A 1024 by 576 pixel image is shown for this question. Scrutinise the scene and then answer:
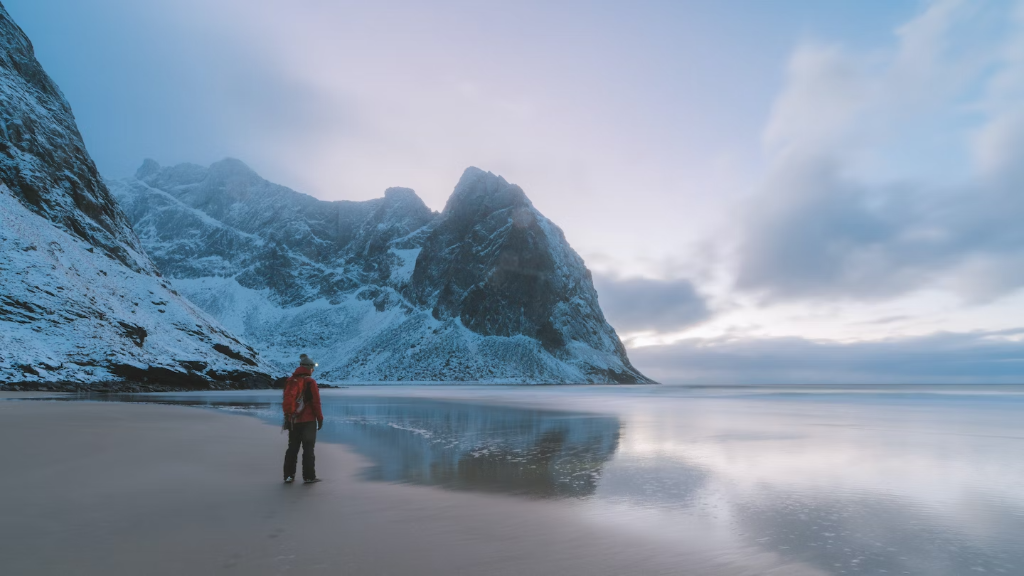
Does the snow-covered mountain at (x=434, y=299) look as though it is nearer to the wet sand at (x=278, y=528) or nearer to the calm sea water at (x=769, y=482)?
the calm sea water at (x=769, y=482)

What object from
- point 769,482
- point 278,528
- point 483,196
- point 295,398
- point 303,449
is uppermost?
point 483,196

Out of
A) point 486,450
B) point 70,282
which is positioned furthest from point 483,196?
point 486,450

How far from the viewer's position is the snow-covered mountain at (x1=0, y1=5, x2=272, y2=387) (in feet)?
170

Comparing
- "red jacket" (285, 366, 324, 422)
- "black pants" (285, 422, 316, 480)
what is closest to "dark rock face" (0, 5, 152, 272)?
"red jacket" (285, 366, 324, 422)

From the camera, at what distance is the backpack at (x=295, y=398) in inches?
447

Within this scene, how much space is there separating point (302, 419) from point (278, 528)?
14.1ft

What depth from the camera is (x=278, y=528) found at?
7.40 meters

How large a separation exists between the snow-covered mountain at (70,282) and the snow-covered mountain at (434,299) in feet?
240

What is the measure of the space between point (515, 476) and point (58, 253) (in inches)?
2884

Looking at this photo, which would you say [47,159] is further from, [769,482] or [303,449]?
[769,482]

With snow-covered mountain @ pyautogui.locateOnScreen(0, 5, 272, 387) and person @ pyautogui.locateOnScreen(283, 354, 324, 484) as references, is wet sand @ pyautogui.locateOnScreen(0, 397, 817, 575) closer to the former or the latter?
person @ pyautogui.locateOnScreen(283, 354, 324, 484)

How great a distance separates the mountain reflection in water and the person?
4.59 ft

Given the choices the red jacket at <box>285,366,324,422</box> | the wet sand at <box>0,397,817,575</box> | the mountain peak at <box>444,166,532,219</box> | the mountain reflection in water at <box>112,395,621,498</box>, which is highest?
the mountain peak at <box>444,166,532,219</box>

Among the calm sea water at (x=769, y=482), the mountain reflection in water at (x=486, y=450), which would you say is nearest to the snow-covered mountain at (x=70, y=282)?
the mountain reflection in water at (x=486, y=450)
